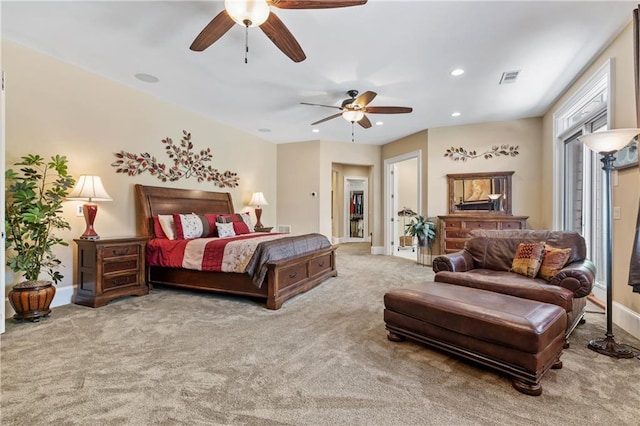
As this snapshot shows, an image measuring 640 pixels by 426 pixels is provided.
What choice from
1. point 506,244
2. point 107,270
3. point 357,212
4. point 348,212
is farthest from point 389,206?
point 107,270

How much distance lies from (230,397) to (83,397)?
2.71 feet

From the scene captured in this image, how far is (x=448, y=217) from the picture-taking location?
571cm

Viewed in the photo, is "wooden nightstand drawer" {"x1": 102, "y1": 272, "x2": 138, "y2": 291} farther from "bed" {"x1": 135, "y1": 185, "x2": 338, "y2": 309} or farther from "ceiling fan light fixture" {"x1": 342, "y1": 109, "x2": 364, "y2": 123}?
"ceiling fan light fixture" {"x1": 342, "y1": 109, "x2": 364, "y2": 123}

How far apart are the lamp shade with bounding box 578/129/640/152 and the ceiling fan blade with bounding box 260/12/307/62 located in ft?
7.84

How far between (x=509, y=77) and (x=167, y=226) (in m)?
4.96

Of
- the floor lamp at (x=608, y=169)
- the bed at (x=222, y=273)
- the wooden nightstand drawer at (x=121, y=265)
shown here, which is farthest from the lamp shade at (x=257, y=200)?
the floor lamp at (x=608, y=169)

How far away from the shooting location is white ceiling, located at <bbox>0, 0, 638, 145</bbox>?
2.58 meters

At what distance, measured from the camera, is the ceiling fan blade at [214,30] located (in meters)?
2.18

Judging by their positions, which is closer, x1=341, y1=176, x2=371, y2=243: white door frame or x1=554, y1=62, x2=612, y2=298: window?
x1=554, y1=62, x2=612, y2=298: window

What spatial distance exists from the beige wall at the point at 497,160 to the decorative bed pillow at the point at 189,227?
14.3ft

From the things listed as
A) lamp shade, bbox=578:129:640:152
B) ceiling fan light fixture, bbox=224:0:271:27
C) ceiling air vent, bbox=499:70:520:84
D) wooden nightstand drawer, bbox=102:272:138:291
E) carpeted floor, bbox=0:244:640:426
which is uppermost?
ceiling air vent, bbox=499:70:520:84

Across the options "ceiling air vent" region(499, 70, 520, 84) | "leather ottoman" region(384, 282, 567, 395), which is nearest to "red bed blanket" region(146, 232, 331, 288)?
"leather ottoman" region(384, 282, 567, 395)

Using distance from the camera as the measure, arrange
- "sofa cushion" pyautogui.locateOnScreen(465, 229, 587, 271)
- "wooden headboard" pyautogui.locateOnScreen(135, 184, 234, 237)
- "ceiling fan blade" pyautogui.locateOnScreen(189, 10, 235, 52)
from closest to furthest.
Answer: "ceiling fan blade" pyautogui.locateOnScreen(189, 10, 235, 52) → "sofa cushion" pyautogui.locateOnScreen(465, 229, 587, 271) → "wooden headboard" pyautogui.locateOnScreen(135, 184, 234, 237)

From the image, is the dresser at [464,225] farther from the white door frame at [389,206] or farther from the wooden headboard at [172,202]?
the wooden headboard at [172,202]
